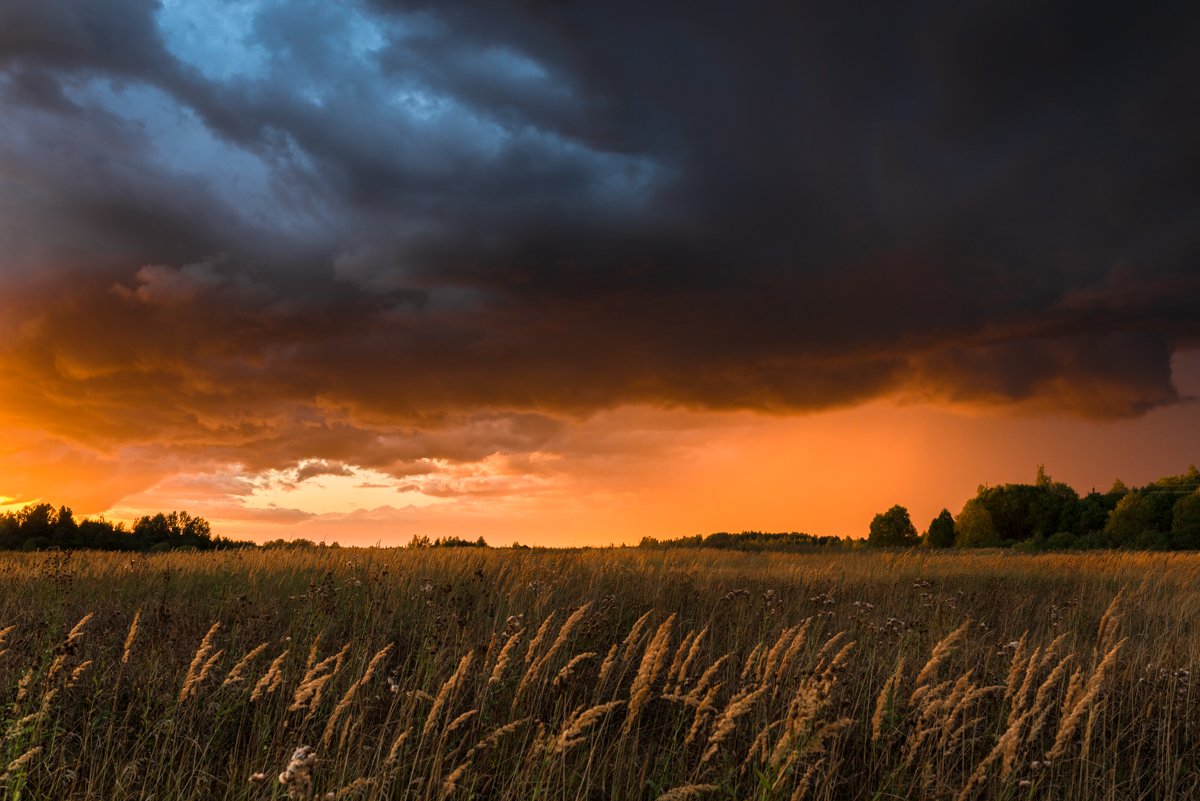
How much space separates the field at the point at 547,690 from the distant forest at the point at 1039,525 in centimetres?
2774

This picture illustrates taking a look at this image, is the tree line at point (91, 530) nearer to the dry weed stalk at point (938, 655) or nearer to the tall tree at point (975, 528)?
the dry weed stalk at point (938, 655)

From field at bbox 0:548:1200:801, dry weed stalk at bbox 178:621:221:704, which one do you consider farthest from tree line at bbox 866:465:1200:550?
dry weed stalk at bbox 178:621:221:704

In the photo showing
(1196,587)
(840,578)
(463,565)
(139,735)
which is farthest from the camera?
(1196,587)

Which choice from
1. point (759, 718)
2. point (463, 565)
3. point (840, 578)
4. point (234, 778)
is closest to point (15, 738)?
point (234, 778)

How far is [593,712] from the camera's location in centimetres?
364

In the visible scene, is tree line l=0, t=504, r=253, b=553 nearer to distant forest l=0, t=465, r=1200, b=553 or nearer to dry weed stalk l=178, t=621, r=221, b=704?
distant forest l=0, t=465, r=1200, b=553

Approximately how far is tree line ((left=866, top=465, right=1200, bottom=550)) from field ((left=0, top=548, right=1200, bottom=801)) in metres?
33.9

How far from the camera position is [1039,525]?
176ft

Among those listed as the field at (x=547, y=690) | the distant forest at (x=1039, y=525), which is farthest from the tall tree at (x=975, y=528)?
the field at (x=547, y=690)

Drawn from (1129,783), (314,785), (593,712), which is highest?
(593,712)

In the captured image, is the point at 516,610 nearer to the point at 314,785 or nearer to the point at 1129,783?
the point at 314,785

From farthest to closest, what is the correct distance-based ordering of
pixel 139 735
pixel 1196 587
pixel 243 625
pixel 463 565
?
1. pixel 1196 587
2. pixel 463 565
3. pixel 243 625
4. pixel 139 735

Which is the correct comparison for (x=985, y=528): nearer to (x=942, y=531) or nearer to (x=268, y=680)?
(x=942, y=531)

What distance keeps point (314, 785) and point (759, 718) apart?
3294 mm
